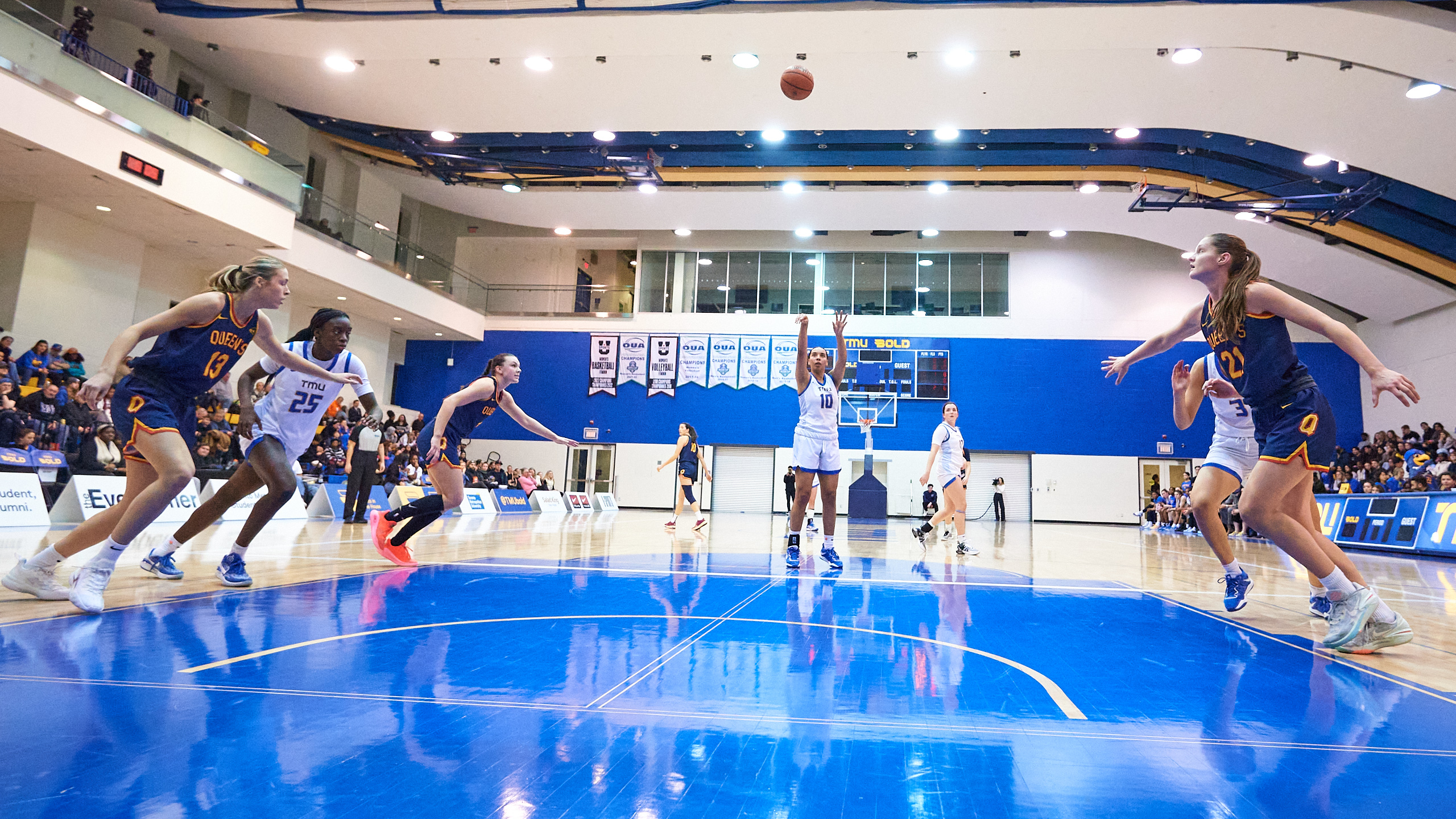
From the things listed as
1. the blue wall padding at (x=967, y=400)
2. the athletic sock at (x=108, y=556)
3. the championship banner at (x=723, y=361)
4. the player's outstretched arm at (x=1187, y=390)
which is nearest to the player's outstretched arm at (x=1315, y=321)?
the player's outstretched arm at (x=1187, y=390)

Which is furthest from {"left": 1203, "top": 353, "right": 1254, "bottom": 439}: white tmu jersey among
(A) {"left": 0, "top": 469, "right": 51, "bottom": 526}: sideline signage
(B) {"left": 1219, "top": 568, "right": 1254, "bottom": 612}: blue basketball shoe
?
(A) {"left": 0, "top": 469, "right": 51, "bottom": 526}: sideline signage

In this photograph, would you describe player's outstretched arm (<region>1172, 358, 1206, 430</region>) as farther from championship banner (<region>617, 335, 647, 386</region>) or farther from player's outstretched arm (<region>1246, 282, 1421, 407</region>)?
championship banner (<region>617, 335, 647, 386</region>)

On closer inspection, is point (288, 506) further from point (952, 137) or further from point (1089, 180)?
point (1089, 180)

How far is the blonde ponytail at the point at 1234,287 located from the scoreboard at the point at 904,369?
68.0ft

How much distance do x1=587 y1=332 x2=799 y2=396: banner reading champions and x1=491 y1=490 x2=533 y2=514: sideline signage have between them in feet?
20.9

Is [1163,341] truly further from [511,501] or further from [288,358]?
[511,501]

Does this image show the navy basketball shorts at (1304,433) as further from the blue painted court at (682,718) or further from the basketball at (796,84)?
the basketball at (796,84)

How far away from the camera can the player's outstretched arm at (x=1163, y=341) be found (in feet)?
12.7

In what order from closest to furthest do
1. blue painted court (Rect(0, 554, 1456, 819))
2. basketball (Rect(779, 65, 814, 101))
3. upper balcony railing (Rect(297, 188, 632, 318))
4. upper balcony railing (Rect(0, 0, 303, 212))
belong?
blue painted court (Rect(0, 554, 1456, 819)) < basketball (Rect(779, 65, 814, 101)) < upper balcony railing (Rect(0, 0, 303, 212)) < upper balcony railing (Rect(297, 188, 632, 318))

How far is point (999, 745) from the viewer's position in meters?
1.90

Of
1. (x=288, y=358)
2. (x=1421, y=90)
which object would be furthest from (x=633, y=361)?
(x=288, y=358)

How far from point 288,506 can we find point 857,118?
12165mm

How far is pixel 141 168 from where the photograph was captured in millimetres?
12375

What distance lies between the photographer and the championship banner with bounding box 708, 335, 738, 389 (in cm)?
2488
